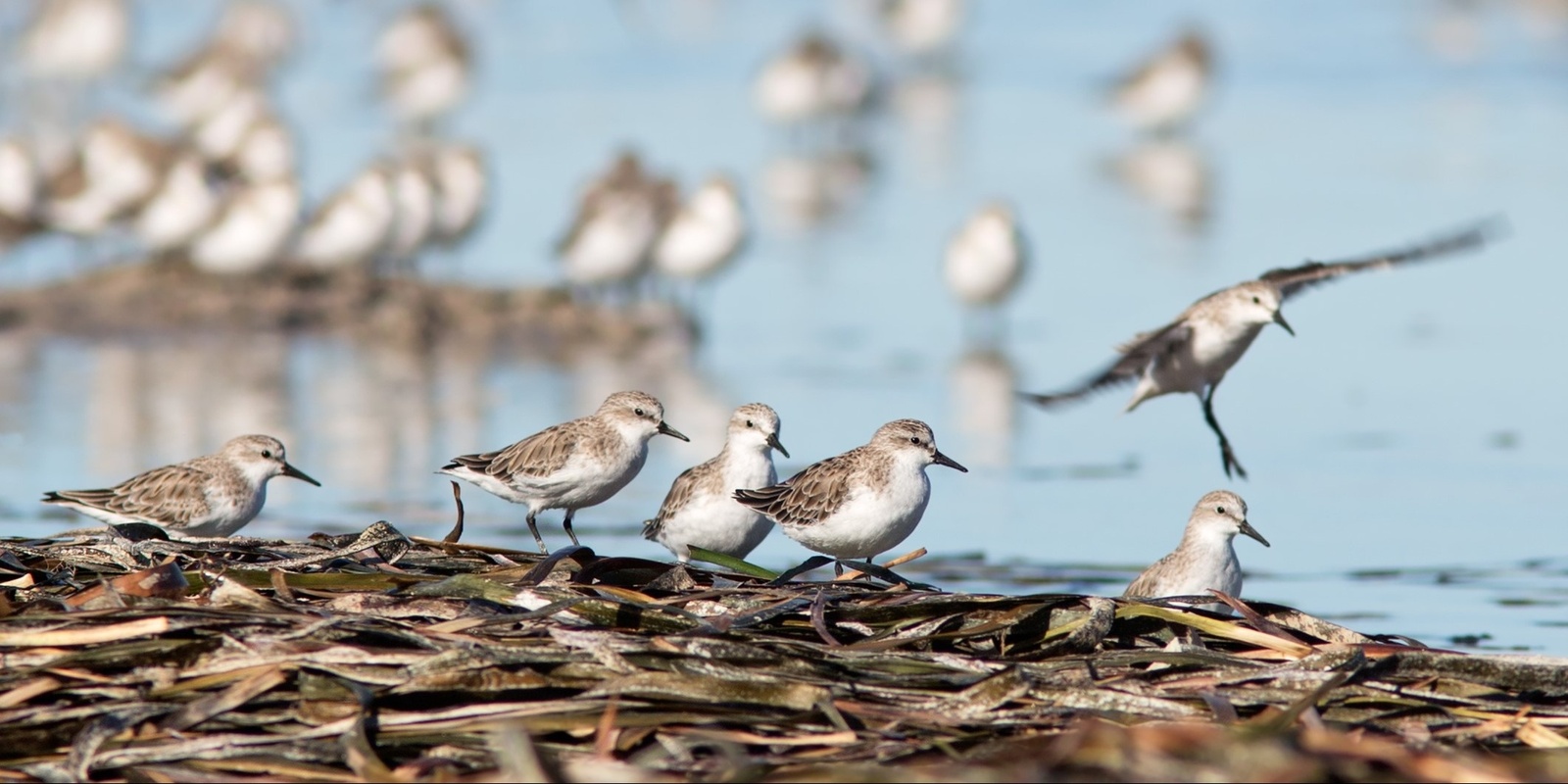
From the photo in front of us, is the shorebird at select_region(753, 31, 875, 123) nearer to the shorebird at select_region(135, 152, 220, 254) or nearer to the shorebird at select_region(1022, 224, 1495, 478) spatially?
the shorebird at select_region(135, 152, 220, 254)

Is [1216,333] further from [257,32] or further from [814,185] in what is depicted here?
[257,32]

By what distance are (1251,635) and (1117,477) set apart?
15.0ft

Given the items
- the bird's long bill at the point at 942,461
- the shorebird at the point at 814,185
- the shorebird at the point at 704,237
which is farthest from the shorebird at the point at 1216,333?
the shorebird at the point at 814,185

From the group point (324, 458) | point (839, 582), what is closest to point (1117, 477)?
point (324, 458)

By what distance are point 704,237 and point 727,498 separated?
8.08 meters

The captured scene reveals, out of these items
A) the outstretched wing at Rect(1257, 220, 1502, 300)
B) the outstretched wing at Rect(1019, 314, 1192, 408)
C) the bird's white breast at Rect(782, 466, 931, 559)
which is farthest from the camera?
the outstretched wing at Rect(1019, 314, 1192, 408)

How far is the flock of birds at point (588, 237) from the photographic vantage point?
6.53 metres

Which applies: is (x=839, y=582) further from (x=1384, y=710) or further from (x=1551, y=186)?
(x=1551, y=186)

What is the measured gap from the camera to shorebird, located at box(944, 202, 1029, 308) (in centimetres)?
1348

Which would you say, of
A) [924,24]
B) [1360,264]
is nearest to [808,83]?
[924,24]

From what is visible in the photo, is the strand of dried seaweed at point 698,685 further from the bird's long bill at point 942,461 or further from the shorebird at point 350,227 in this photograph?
the shorebird at point 350,227

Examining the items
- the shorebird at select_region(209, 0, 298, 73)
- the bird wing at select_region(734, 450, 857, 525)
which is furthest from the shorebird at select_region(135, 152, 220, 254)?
the bird wing at select_region(734, 450, 857, 525)

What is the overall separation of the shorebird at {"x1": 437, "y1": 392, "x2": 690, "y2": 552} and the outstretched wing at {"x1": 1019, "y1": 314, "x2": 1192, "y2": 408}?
57.4 inches

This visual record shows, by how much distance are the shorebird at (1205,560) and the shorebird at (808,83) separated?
15943 mm
